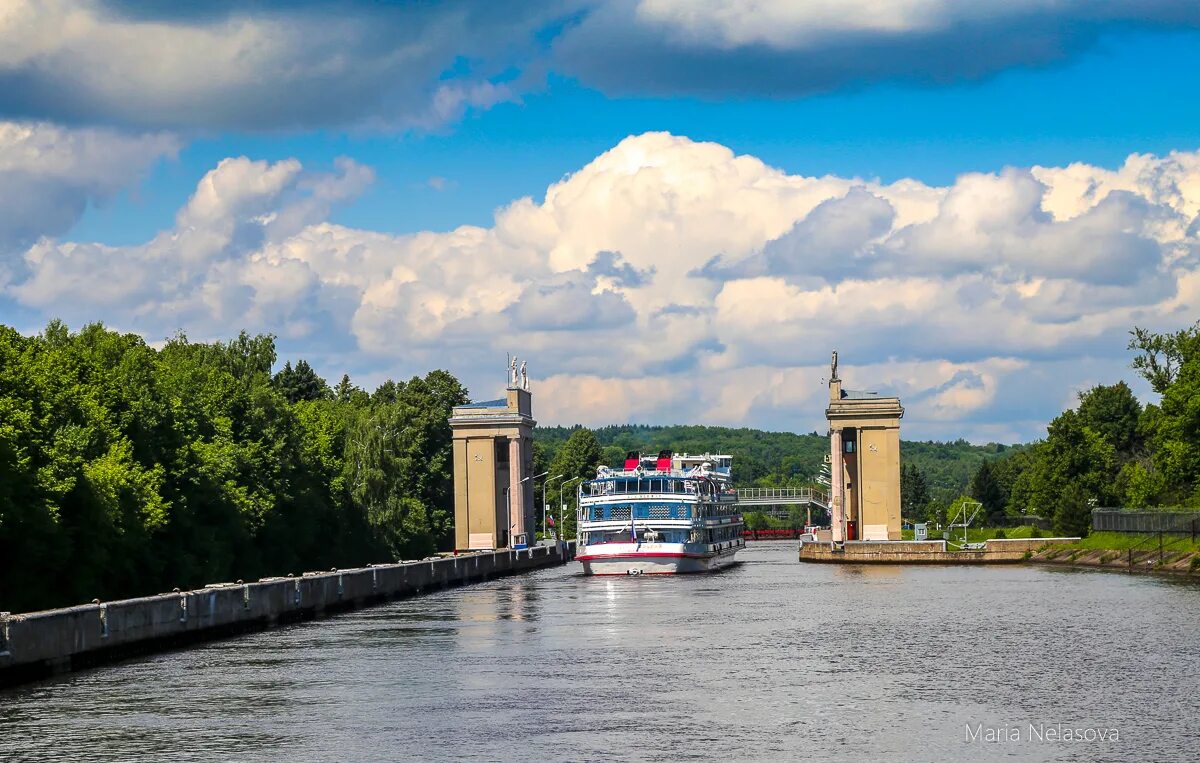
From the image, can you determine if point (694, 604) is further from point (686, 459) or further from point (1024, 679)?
point (686, 459)

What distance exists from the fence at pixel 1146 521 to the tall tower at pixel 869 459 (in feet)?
122

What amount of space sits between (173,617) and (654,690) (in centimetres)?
2239

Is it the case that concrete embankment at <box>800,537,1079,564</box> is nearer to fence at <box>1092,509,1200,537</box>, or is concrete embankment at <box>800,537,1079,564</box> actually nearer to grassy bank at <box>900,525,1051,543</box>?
fence at <box>1092,509,1200,537</box>

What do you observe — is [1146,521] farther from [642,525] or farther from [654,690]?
[654,690]

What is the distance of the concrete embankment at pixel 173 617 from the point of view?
4934 cm

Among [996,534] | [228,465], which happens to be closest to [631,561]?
[228,465]

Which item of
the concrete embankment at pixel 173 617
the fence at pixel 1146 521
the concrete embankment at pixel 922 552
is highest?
the fence at pixel 1146 521

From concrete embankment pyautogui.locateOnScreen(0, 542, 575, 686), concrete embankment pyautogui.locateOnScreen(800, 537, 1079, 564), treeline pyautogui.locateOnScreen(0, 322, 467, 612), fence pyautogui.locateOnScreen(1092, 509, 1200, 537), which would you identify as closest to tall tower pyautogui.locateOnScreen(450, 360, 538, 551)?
treeline pyautogui.locateOnScreen(0, 322, 467, 612)

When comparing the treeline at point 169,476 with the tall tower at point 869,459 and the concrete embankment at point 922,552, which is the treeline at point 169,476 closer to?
the concrete embankment at point 922,552

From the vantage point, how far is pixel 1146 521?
127188 millimetres

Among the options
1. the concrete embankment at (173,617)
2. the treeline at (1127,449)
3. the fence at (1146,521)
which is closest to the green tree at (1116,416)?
the treeline at (1127,449)

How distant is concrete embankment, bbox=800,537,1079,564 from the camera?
14462 centimetres

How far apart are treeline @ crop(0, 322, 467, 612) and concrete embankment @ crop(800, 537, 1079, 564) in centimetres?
3659

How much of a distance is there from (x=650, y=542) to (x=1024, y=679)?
74577 mm
